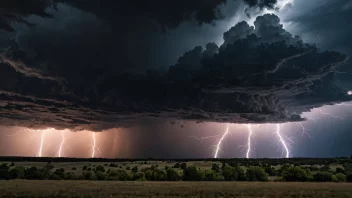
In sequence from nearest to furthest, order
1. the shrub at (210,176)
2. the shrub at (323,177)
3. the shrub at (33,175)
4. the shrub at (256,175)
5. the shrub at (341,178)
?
the shrub at (341,178) < the shrub at (323,177) < the shrub at (33,175) < the shrub at (210,176) < the shrub at (256,175)

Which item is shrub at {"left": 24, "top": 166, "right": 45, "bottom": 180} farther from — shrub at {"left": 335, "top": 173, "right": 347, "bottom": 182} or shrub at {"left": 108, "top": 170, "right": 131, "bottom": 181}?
shrub at {"left": 335, "top": 173, "right": 347, "bottom": 182}

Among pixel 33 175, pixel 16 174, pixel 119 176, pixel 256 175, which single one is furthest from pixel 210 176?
pixel 16 174

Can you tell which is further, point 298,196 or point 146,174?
point 146,174

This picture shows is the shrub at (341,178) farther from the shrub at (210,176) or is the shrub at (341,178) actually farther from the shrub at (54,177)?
the shrub at (54,177)

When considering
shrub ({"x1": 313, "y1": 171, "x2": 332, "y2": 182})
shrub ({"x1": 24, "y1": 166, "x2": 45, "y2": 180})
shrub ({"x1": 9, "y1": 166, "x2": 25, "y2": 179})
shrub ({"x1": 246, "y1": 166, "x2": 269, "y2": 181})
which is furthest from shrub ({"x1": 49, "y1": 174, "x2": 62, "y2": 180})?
shrub ({"x1": 313, "y1": 171, "x2": 332, "y2": 182})

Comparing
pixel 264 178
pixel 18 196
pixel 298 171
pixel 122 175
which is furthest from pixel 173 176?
pixel 18 196

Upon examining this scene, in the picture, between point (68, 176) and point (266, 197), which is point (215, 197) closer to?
point (266, 197)

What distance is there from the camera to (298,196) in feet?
147

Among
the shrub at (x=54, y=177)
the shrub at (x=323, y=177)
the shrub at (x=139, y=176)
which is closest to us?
the shrub at (x=323, y=177)

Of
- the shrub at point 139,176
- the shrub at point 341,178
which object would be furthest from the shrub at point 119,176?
the shrub at point 341,178

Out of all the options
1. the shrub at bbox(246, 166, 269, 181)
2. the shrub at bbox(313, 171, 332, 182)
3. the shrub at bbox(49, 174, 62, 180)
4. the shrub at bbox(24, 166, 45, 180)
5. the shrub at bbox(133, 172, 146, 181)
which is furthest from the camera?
the shrub at bbox(246, 166, 269, 181)

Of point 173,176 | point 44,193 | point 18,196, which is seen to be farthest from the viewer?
point 173,176

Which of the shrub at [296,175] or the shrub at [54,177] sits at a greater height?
the shrub at [296,175]

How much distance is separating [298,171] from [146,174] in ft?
125
